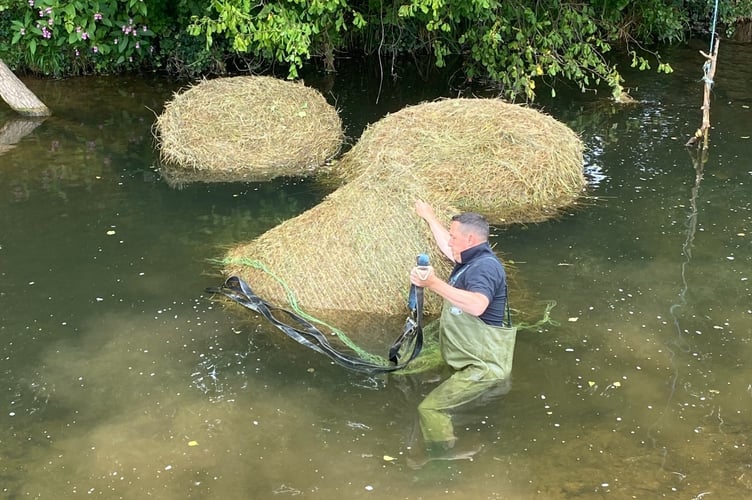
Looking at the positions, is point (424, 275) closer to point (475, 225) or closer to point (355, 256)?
point (475, 225)

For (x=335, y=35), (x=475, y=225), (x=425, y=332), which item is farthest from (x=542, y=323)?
(x=335, y=35)

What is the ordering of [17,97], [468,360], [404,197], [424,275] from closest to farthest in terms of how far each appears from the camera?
[424,275] → [468,360] → [404,197] → [17,97]

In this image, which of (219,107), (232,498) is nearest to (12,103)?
(219,107)

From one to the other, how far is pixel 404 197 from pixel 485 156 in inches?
95.8

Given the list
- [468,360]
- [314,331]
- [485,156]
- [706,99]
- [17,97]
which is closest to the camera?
[468,360]

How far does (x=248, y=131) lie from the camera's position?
10023 mm

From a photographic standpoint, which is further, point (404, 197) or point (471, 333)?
point (404, 197)

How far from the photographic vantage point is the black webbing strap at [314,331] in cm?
556

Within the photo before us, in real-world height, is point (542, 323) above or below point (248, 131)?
below

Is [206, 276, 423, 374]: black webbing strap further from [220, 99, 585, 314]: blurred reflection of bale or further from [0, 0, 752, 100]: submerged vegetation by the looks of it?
[0, 0, 752, 100]: submerged vegetation

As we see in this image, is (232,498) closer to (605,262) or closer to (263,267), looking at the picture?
(263,267)

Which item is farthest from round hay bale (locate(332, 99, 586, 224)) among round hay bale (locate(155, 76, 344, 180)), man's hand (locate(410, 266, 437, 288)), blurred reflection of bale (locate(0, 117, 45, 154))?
blurred reflection of bale (locate(0, 117, 45, 154))

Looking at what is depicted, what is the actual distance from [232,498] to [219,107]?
6504mm

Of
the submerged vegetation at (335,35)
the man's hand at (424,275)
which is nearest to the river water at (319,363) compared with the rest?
the man's hand at (424,275)
